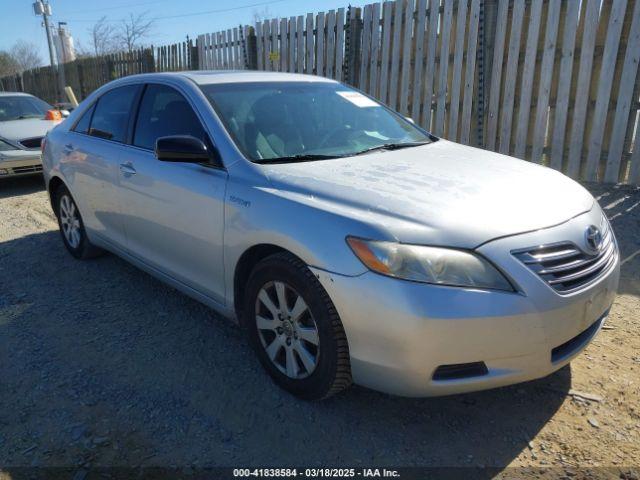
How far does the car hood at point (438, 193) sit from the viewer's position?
230 cm

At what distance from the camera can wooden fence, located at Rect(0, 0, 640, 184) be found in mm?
6051

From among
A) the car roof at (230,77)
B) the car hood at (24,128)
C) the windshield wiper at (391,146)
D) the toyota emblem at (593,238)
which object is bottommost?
the car hood at (24,128)

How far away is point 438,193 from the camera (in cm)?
258

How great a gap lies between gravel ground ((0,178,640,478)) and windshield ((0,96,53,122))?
261 inches

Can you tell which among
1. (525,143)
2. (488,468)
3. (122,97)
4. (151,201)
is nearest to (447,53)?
(525,143)

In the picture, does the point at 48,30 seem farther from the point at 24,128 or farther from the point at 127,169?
the point at 127,169

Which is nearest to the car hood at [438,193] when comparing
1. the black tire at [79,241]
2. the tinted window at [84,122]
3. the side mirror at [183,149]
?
the side mirror at [183,149]

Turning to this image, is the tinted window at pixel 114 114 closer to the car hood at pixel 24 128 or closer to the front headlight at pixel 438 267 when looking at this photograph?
the front headlight at pixel 438 267

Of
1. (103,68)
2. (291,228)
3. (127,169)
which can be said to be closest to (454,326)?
(291,228)

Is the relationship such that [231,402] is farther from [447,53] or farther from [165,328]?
[447,53]

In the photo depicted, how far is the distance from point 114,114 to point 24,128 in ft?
17.6

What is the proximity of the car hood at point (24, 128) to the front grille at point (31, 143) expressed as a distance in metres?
0.07

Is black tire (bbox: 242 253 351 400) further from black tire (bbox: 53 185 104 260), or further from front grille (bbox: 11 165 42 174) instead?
front grille (bbox: 11 165 42 174)

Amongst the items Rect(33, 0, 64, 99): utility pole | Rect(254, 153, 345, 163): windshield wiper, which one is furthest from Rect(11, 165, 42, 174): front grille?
Rect(33, 0, 64, 99): utility pole
